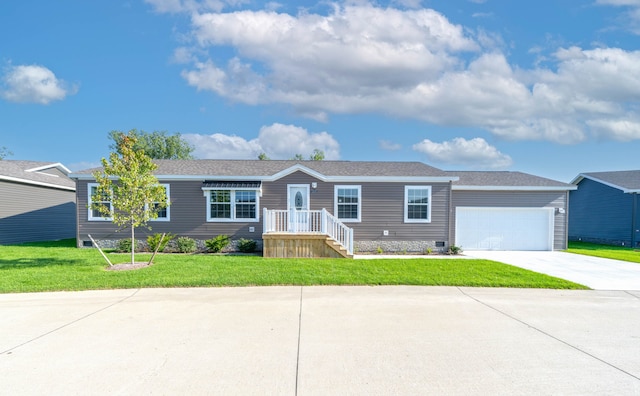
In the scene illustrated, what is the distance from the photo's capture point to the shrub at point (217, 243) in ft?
44.7

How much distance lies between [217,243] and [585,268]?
40.2ft

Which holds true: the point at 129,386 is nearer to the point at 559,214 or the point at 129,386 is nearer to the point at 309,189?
the point at 309,189

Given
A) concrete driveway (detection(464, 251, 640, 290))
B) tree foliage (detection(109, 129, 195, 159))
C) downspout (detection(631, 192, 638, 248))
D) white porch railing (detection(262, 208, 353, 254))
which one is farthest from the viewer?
tree foliage (detection(109, 129, 195, 159))

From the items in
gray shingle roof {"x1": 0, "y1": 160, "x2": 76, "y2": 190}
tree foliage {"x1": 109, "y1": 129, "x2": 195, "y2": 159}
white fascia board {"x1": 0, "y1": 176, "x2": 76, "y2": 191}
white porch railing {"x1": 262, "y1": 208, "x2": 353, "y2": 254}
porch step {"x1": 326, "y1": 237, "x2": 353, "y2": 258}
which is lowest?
porch step {"x1": 326, "y1": 237, "x2": 353, "y2": 258}

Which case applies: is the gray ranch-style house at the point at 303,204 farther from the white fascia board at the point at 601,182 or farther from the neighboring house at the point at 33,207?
the white fascia board at the point at 601,182

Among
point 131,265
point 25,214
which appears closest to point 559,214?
point 131,265

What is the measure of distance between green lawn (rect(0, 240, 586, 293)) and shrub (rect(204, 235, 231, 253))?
232 centimetres

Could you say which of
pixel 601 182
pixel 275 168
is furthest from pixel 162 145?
pixel 601 182

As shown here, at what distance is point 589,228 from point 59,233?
2951 centimetres

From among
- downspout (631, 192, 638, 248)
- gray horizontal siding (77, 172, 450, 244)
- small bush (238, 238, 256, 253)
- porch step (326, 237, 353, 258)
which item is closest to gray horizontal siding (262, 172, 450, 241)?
gray horizontal siding (77, 172, 450, 244)

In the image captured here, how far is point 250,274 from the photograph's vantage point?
8.87 m

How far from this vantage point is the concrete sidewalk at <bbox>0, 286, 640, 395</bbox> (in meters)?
3.50

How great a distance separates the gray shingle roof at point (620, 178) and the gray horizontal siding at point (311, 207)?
36.9 ft

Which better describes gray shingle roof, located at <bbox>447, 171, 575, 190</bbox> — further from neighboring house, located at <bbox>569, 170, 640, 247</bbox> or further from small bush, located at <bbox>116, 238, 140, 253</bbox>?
small bush, located at <bbox>116, 238, 140, 253</bbox>
